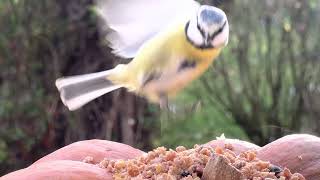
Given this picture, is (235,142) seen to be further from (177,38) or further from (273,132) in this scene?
(273,132)

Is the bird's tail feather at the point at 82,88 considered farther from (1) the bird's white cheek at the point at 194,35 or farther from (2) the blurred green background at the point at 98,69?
(2) the blurred green background at the point at 98,69

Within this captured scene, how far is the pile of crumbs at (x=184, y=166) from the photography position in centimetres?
131

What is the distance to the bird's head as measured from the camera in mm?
1195

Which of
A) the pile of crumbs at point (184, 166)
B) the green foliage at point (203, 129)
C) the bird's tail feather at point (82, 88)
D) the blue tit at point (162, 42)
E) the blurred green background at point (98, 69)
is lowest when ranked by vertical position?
the green foliage at point (203, 129)

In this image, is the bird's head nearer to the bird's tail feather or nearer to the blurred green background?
the bird's tail feather

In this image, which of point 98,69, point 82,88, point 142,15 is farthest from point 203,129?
point 142,15

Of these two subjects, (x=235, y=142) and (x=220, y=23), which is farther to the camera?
(x=235, y=142)

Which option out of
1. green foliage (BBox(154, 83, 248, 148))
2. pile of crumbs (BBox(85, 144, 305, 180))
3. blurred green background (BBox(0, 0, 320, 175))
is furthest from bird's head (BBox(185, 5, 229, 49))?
green foliage (BBox(154, 83, 248, 148))

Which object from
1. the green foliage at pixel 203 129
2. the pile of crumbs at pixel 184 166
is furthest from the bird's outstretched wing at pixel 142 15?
the green foliage at pixel 203 129

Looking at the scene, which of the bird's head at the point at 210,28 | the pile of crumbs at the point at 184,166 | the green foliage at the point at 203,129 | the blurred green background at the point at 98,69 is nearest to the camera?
the bird's head at the point at 210,28

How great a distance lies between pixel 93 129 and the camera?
3713mm

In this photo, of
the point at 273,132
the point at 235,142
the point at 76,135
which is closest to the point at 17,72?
the point at 76,135

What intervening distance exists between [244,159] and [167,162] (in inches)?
6.2

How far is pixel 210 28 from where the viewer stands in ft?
3.93
